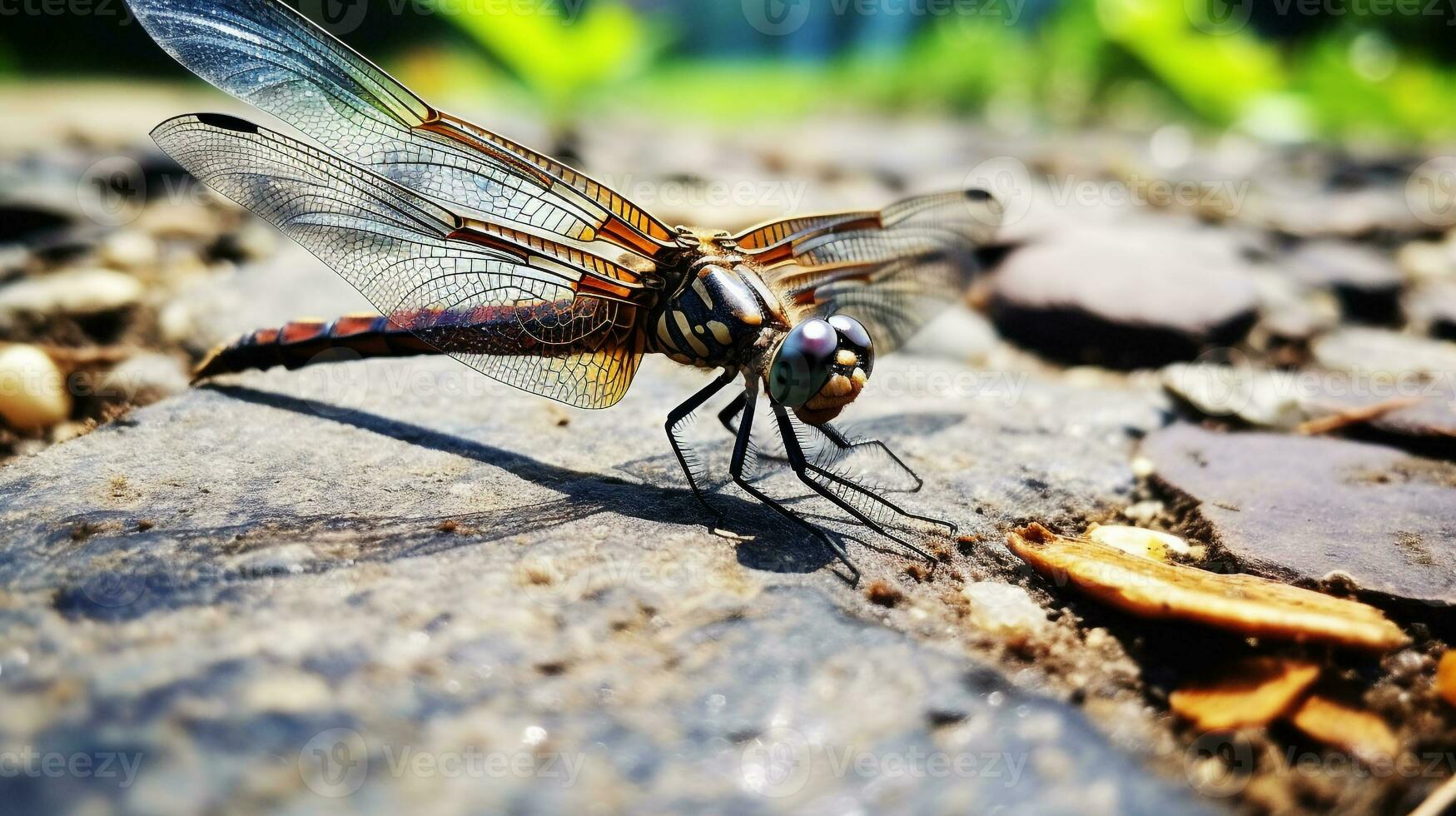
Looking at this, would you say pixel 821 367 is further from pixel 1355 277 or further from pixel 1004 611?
pixel 1355 277

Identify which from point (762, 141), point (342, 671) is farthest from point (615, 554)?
→ point (762, 141)

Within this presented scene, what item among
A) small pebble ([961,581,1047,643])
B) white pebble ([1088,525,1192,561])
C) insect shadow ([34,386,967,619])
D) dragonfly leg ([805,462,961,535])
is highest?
white pebble ([1088,525,1192,561])

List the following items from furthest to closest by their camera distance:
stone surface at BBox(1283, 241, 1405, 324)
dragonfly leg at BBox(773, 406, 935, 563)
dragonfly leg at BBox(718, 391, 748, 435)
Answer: stone surface at BBox(1283, 241, 1405, 324) → dragonfly leg at BBox(718, 391, 748, 435) → dragonfly leg at BBox(773, 406, 935, 563)

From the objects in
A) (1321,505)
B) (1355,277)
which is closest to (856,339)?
(1321,505)

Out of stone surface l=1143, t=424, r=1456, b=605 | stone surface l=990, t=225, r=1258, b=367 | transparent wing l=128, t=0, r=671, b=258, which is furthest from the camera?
stone surface l=990, t=225, r=1258, b=367

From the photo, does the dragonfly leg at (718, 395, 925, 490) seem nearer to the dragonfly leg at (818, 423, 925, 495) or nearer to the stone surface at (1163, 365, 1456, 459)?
the dragonfly leg at (818, 423, 925, 495)

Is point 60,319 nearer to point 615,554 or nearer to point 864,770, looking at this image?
point 615,554

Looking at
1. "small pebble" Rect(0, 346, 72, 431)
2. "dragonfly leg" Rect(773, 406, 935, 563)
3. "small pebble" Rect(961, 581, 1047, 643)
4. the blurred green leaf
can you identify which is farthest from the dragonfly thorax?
the blurred green leaf

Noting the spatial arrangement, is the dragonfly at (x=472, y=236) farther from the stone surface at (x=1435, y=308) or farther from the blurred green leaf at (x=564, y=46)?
the blurred green leaf at (x=564, y=46)
